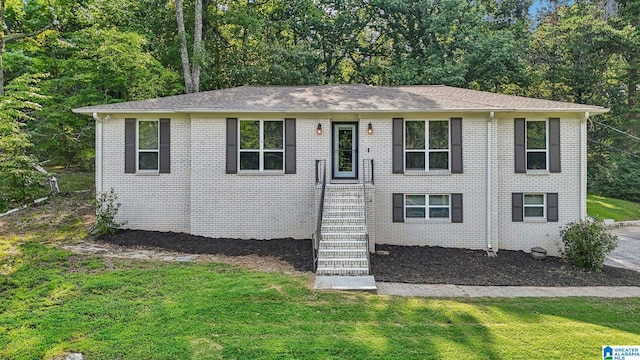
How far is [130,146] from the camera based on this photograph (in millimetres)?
11438

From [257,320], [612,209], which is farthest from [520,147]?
[612,209]

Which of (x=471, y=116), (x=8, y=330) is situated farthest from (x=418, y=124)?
(x=8, y=330)

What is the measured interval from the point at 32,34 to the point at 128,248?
1178 cm

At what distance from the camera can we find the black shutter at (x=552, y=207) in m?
11.2

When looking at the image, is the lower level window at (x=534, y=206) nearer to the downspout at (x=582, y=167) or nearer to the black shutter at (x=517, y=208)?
the black shutter at (x=517, y=208)

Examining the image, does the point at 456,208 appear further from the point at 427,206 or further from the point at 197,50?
the point at 197,50

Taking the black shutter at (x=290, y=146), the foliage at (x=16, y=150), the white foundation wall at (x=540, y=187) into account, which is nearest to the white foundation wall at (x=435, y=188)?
the white foundation wall at (x=540, y=187)

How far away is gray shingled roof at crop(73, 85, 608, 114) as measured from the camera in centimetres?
1088

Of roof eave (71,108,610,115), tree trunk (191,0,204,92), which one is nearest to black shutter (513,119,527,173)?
roof eave (71,108,610,115)

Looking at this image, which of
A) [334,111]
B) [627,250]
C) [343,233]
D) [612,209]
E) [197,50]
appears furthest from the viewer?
[612,209]

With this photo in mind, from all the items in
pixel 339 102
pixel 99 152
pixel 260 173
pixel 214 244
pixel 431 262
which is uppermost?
pixel 339 102

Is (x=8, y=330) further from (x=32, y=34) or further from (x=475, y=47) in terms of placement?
(x=475, y=47)
